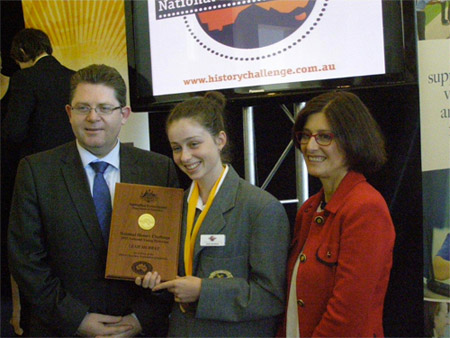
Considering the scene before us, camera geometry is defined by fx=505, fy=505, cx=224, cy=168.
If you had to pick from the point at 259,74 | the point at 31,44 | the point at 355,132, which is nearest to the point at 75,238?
the point at 355,132

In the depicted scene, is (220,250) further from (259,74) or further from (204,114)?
(259,74)

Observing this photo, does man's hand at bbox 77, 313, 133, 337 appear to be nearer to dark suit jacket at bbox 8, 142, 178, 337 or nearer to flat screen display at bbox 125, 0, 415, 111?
dark suit jacket at bbox 8, 142, 178, 337

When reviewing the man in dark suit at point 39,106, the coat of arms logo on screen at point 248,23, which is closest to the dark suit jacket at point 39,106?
the man in dark suit at point 39,106

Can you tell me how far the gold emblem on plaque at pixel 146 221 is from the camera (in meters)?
1.85

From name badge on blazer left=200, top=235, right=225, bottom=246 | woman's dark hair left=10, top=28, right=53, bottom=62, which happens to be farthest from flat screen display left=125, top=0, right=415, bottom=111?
name badge on blazer left=200, top=235, right=225, bottom=246

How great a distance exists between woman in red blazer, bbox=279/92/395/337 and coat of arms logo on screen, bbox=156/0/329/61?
0.91m

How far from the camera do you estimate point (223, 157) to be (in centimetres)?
200

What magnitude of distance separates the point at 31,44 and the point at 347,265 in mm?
2801

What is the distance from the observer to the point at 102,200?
1954 mm

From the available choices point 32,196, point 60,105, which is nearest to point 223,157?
point 32,196

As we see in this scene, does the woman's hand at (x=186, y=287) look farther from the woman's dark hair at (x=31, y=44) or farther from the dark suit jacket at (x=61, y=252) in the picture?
the woman's dark hair at (x=31, y=44)

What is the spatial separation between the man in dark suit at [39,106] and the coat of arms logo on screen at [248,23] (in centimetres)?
100

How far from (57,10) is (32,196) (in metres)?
2.41

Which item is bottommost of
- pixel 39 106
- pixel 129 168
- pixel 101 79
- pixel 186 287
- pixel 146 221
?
pixel 186 287
